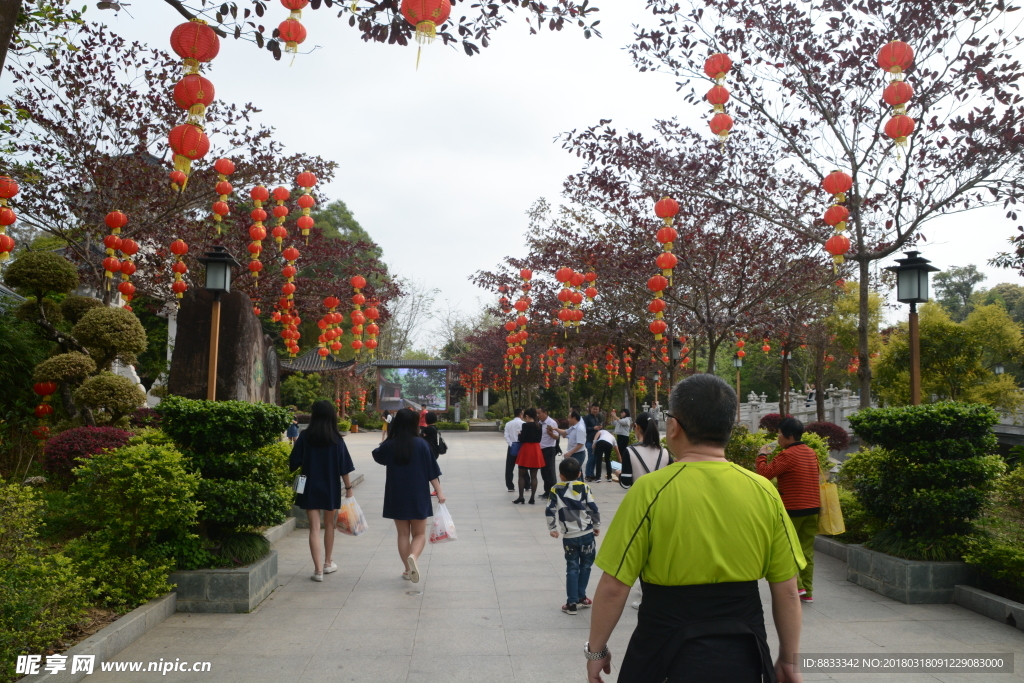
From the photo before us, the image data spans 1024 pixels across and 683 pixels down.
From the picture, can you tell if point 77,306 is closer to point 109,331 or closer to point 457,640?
point 109,331

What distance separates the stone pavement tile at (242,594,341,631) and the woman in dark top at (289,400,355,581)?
869mm

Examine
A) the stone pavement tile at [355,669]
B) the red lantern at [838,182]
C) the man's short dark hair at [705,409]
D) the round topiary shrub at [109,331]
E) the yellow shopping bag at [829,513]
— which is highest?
the red lantern at [838,182]

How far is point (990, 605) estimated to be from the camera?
5383mm

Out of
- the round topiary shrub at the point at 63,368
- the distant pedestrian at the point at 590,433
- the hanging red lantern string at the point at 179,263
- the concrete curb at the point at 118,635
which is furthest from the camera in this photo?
the distant pedestrian at the point at 590,433

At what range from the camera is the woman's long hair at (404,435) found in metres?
6.23

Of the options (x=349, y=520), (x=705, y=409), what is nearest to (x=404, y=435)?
(x=349, y=520)

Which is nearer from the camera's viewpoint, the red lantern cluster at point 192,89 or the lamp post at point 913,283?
the red lantern cluster at point 192,89

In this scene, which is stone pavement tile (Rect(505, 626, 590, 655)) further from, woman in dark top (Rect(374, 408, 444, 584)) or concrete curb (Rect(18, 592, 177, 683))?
concrete curb (Rect(18, 592, 177, 683))

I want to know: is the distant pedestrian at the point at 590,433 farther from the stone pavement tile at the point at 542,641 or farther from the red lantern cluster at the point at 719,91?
the stone pavement tile at the point at 542,641

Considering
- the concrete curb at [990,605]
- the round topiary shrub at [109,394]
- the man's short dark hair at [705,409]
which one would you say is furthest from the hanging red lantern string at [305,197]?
the man's short dark hair at [705,409]

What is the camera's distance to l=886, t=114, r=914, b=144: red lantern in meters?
7.44

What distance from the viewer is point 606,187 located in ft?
42.6

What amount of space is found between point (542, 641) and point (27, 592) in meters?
2.98

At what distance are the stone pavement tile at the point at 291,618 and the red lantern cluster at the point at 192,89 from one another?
11.0 ft
